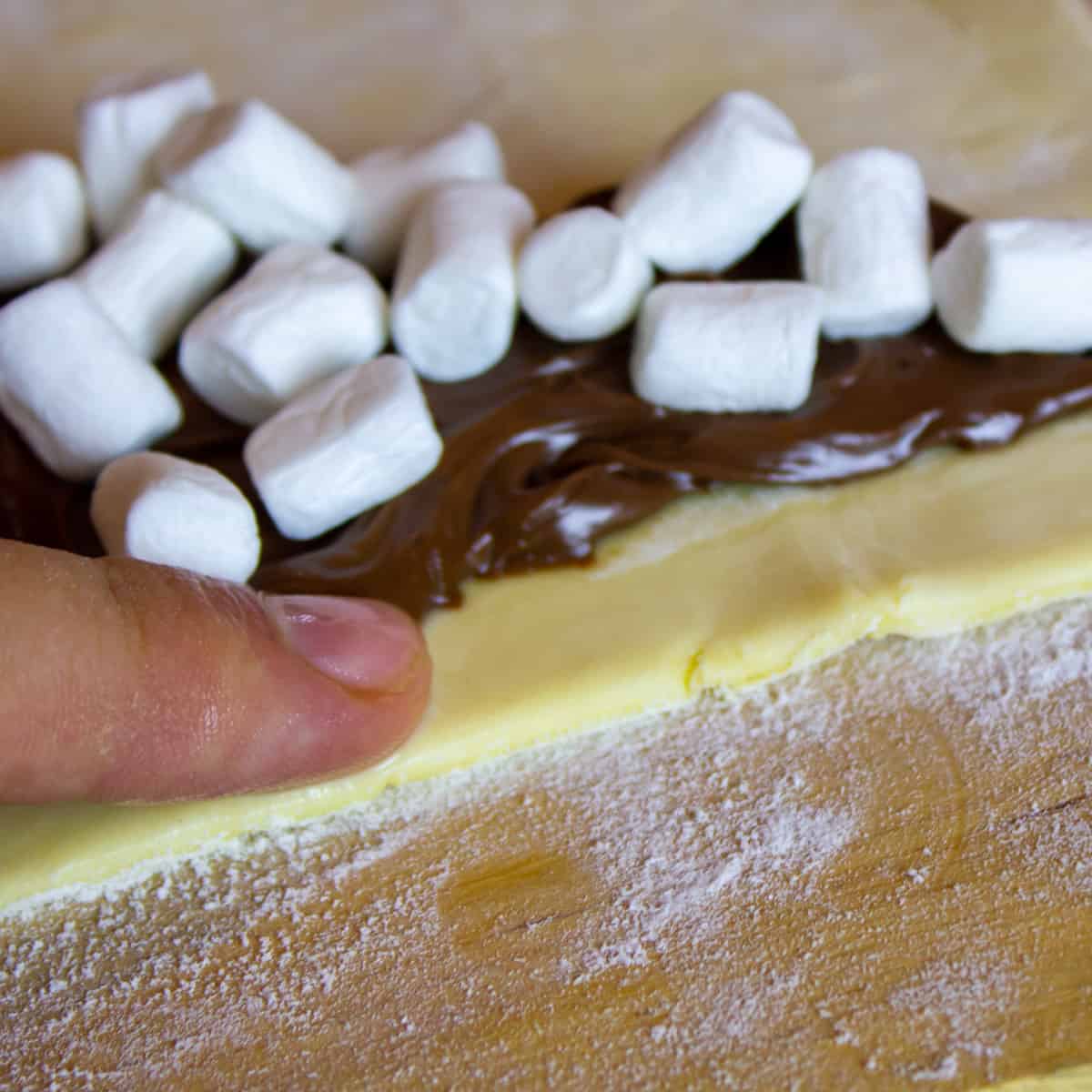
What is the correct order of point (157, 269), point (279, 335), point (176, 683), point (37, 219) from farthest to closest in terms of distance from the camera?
1. point (37, 219)
2. point (157, 269)
3. point (279, 335)
4. point (176, 683)

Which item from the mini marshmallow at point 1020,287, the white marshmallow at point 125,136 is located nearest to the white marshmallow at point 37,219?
the white marshmallow at point 125,136

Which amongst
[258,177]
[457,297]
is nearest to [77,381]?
[258,177]

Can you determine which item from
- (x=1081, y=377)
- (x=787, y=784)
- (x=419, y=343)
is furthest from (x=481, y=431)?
(x=1081, y=377)

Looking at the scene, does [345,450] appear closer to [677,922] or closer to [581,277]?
[581,277]

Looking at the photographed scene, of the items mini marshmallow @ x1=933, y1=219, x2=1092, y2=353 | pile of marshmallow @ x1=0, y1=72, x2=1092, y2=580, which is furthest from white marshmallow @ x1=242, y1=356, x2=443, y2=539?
mini marshmallow @ x1=933, y1=219, x2=1092, y2=353

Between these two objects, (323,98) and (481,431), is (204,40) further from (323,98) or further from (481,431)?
(481,431)

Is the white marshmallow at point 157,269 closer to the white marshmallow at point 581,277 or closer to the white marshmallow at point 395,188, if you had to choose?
the white marshmallow at point 395,188

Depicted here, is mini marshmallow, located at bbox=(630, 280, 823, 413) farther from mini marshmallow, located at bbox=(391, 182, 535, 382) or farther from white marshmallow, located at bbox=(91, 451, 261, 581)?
white marshmallow, located at bbox=(91, 451, 261, 581)
